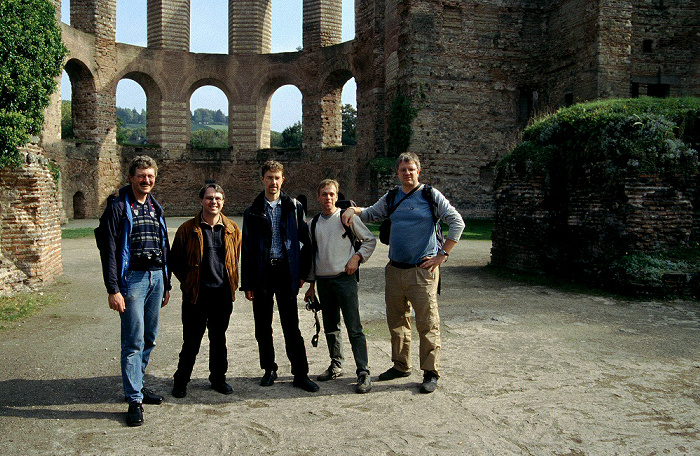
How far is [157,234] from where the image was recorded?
13.5 feet

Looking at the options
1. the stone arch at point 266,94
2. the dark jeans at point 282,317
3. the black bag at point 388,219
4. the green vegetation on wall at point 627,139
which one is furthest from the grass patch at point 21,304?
the stone arch at point 266,94

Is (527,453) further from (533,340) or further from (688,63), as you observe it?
(688,63)

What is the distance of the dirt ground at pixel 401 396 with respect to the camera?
3.42 metres

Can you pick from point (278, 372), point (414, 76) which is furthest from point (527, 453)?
point (414, 76)

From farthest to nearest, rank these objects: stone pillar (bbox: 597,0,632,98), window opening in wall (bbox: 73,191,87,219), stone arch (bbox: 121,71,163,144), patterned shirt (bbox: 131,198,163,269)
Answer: stone arch (bbox: 121,71,163,144) < window opening in wall (bbox: 73,191,87,219) < stone pillar (bbox: 597,0,632,98) < patterned shirt (bbox: 131,198,163,269)

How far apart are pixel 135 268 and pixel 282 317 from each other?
1181 mm

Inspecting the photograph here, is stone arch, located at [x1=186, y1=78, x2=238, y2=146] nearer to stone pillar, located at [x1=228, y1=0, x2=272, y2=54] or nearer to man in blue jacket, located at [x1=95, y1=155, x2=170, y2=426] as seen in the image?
stone pillar, located at [x1=228, y1=0, x2=272, y2=54]

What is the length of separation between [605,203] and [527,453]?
Result: 6.19 meters

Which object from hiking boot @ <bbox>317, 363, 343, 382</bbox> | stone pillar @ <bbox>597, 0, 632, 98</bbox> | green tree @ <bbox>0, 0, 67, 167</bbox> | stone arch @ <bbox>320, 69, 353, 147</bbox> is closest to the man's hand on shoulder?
hiking boot @ <bbox>317, 363, 343, 382</bbox>

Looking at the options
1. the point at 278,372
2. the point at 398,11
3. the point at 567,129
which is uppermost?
the point at 398,11

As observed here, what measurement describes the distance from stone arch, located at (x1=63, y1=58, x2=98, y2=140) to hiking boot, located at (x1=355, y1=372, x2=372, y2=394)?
23.1 meters

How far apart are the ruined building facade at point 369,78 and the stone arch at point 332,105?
66 mm

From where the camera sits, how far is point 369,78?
23.4 meters

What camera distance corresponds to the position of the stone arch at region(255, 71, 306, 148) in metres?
26.5
